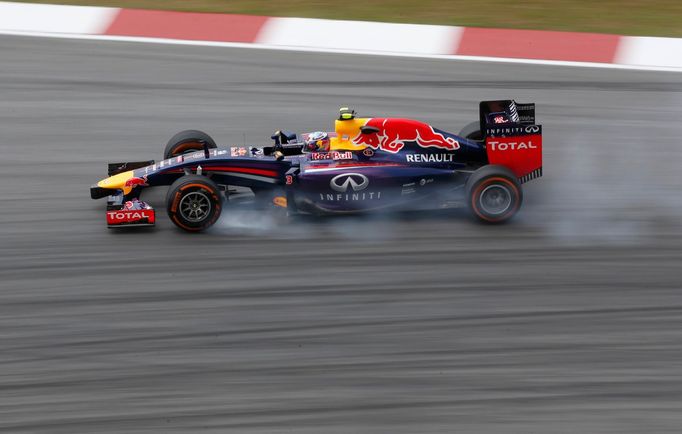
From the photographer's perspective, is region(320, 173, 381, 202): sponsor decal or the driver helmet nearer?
region(320, 173, 381, 202): sponsor decal

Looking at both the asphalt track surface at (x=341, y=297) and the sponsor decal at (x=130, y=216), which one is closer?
the asphalt track surface at (x=341, y=297)

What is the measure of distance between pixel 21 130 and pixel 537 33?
7.40m

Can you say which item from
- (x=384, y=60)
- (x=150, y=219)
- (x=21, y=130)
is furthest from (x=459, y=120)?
(x=21, y=130)

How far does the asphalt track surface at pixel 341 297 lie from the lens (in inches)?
281

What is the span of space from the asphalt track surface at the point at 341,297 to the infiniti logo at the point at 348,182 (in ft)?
1.29

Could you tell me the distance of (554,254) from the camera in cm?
912

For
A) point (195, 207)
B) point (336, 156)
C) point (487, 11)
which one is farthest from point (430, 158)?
point (487, 11)

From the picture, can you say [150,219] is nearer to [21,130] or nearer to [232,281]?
[232,281]

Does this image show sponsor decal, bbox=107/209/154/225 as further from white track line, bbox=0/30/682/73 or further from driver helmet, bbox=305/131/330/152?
white track line, bbox=0/30/682/73

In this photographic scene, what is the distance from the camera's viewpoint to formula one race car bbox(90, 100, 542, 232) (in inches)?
370

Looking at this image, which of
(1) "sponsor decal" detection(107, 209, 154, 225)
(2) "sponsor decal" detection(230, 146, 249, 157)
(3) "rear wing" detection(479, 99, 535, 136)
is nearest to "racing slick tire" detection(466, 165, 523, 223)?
(3) "rear wing" detection(479, 99, 535, 136)

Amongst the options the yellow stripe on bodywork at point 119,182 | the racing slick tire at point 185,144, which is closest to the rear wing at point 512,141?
the racing slick tire at point 185,144

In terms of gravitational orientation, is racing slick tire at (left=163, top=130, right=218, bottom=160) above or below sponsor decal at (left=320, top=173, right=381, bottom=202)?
above

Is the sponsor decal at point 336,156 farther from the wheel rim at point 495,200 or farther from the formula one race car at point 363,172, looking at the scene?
the wheel rim at point 495,200
